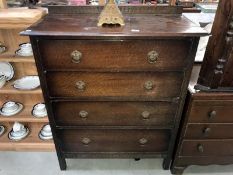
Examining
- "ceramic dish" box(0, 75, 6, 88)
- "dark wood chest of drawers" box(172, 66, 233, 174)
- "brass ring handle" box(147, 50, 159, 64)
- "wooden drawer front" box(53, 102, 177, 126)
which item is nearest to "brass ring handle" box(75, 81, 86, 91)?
"wooden drawer front" box(53, 102, 177, 126)

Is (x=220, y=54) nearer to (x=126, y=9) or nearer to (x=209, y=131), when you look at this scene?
(x=209, y=131)

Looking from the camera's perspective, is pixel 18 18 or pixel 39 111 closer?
pixel 18 18

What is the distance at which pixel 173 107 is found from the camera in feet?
4.13

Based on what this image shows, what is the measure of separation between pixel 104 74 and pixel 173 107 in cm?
46

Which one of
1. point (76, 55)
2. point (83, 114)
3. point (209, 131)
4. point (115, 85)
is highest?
point (76, 55)

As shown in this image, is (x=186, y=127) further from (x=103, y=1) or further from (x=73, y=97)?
(x=103, y=1)

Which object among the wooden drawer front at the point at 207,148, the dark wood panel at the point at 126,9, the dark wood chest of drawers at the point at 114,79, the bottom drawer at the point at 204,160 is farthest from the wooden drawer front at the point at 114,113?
the dark wood panel at the point at 126,9

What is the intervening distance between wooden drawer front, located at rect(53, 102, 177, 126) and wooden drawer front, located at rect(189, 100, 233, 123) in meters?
0.12

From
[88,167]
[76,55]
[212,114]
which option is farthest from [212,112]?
[88,167]

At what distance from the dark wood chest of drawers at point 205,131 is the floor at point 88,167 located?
165mm

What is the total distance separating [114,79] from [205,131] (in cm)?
68

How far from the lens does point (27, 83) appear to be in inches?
63.0

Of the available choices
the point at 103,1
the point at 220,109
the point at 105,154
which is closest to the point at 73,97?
the point at 105,154

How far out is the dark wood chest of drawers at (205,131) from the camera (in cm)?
121
